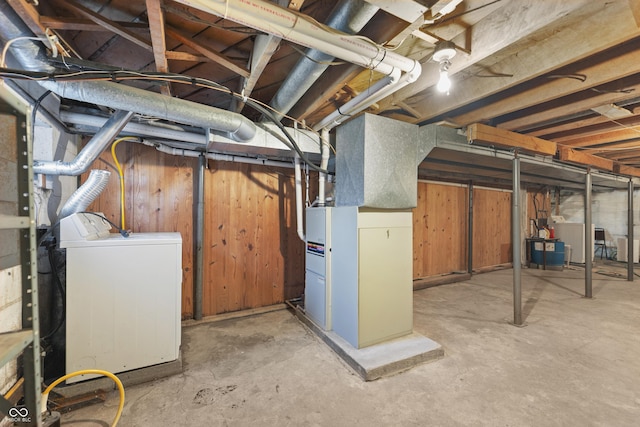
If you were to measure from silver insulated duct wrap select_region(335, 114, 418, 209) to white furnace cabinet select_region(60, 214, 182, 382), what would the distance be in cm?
148

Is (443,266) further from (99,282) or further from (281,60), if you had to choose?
(99,282)

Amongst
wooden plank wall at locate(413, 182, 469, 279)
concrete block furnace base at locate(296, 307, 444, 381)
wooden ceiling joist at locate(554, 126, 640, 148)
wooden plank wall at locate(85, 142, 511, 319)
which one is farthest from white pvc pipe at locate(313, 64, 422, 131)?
wooden ceiling joist at locate(554, 126, 640, 148)

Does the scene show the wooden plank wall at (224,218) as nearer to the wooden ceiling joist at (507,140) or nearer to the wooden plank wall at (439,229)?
the wooden ceiling joist at (507,140)

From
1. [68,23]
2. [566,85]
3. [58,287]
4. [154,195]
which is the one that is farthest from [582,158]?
[58,287]

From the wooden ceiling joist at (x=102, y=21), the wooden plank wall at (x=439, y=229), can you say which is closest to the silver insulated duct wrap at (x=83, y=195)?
the wooden ceiling joist at (x=102, y=21)

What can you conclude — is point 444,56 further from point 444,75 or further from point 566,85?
point 566,85

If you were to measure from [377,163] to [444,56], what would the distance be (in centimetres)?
90

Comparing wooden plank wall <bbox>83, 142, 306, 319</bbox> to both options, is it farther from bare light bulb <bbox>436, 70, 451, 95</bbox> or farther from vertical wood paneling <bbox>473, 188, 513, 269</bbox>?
vertical wood paneling <bbox>473, 188, 513, 269</bbox>

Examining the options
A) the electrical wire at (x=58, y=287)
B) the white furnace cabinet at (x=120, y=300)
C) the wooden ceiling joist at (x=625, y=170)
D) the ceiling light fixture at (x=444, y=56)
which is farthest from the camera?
the wooden ceiling joist at (x=625, y=170)

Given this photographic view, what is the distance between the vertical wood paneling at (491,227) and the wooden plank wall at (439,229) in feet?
1.37

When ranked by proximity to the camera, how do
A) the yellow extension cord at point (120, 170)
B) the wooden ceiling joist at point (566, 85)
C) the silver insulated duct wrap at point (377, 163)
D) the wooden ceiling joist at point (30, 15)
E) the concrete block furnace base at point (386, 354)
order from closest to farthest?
the wooden ceiling joist at point (30, 15) < the wooden ceiling joist at point (566, 85) < the concrete block furnace base at point (386, 354) < the silver insulated duct wrap at point (377, 163) < the yellow extension cord at point (120, 170)

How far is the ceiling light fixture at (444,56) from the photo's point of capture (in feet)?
4.39

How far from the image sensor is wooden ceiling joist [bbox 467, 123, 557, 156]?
257 centimetres

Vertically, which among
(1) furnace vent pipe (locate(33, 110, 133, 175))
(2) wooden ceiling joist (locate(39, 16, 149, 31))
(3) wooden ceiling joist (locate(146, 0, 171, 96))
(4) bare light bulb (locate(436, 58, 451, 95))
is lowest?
(1) furnace vent pipe (locate(33, 110, 133, 175))
